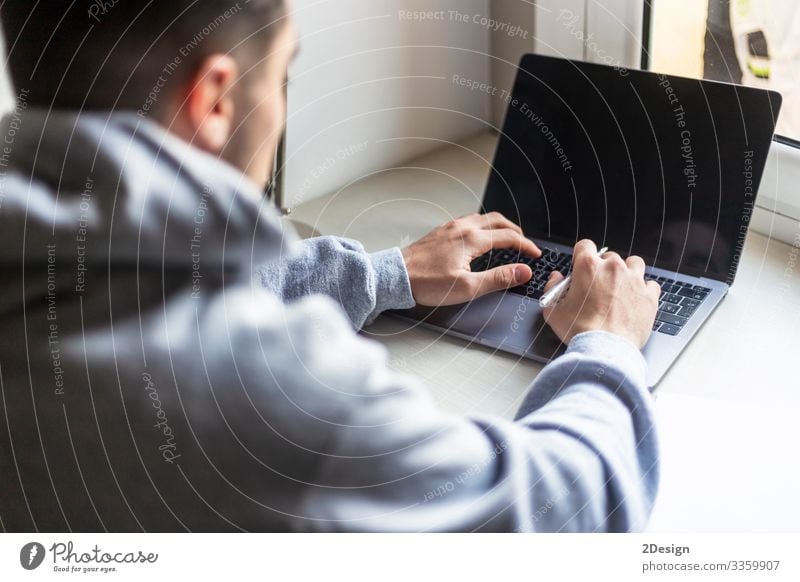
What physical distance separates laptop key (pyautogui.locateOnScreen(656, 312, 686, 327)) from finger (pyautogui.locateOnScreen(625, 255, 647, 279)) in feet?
0.10

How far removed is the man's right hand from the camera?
558 millimetres

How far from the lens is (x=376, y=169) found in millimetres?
674

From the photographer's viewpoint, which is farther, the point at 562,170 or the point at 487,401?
the point at 562,170

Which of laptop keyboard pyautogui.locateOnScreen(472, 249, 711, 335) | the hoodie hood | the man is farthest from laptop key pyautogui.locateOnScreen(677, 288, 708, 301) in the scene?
the hoodie hood

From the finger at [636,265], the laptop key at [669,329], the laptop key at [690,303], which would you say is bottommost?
the laptop key at [669,329]

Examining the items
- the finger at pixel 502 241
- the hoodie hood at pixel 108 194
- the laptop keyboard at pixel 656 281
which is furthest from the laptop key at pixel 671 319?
the hoodie hood at pixel 108 194

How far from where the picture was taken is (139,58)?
51cm

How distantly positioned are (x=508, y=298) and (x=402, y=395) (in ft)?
0.46

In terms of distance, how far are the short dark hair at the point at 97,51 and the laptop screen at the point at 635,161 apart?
0.29m

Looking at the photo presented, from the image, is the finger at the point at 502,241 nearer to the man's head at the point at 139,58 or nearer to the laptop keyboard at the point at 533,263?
the laptop keyboard at the point at 533,263

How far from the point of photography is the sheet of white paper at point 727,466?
0.49 m

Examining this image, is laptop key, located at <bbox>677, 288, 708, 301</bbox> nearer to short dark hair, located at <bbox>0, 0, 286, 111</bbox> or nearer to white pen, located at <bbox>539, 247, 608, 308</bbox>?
white pen, located at <bbox>539, 247, 608, 308</bbox>

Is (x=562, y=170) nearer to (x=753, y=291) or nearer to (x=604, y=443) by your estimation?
(x=753, y=291)

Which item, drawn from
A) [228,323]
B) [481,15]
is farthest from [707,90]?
[228,323]
